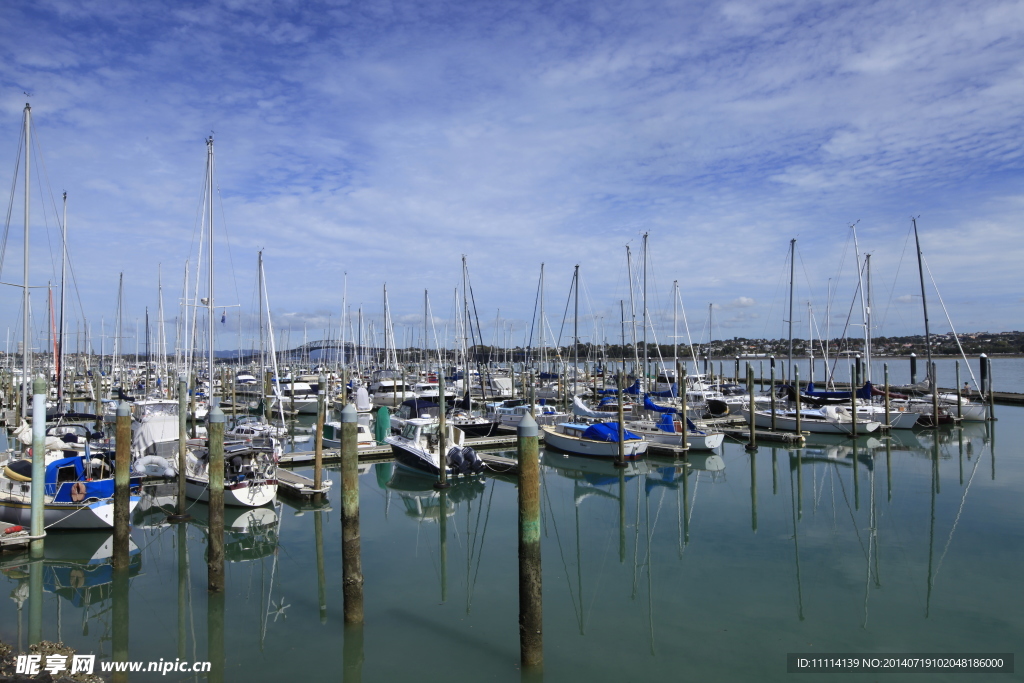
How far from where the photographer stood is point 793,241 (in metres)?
48.4

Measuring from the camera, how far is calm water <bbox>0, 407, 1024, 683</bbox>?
11383 millimetres

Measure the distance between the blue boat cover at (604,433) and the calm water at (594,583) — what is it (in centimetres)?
531

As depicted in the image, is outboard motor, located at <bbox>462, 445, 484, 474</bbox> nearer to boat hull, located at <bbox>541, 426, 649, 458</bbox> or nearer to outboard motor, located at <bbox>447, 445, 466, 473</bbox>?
outboard motor, located at <bbox>447, 445, 466, 473</bbox>

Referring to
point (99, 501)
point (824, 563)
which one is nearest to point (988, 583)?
point (824, 563)

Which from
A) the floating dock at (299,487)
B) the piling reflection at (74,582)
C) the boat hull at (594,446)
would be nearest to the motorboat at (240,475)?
the floating dock at (299,487)

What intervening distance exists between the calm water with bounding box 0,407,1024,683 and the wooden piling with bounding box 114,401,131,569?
88 cm

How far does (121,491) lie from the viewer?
566 inches

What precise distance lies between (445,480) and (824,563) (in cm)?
1417

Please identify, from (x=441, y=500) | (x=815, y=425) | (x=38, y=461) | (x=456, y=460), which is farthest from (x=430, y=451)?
(x=815, y=425)

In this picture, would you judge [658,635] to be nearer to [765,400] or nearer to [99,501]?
[99,501]

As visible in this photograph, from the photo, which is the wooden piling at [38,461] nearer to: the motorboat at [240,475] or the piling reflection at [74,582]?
the piling reflection at [74,582]

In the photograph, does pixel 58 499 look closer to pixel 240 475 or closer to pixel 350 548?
pixel 240 475

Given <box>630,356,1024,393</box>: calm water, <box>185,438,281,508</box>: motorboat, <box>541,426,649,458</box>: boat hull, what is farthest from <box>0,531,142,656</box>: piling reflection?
<box>630,356,1024,393</box>: calm water

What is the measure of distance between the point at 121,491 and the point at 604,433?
20.8 meters
